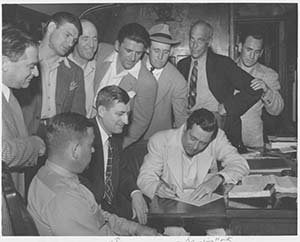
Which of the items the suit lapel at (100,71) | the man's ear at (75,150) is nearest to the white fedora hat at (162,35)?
the suit lapel at (100,71)

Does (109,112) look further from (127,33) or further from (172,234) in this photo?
(172,234)

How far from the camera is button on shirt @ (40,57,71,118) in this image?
1.18 metres

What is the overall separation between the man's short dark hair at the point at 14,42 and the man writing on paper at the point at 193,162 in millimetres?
406

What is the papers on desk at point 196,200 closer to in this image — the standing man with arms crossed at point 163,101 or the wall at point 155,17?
the standing man with arms crossed at point 163,101

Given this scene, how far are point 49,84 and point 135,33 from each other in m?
0.26

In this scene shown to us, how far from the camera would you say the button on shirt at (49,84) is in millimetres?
1176

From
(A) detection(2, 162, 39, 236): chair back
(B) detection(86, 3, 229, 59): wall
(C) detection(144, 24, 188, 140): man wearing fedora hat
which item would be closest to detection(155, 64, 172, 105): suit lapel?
(C) detection(144, 24, 188, 140): man wearing fedora hat

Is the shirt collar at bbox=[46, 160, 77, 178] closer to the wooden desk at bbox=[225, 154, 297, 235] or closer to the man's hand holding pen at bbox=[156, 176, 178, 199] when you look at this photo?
the man's hand holding pen at bbox=[156, 176, 178, 199]

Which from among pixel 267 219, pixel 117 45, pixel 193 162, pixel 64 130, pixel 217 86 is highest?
pixel 117 45

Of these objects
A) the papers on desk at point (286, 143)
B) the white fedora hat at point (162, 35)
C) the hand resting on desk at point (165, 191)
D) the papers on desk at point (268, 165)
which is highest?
the white fedora hat at point (162, 35)

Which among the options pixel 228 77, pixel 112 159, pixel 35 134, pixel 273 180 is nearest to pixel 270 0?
pixel 228 77

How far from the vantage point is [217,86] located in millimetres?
1240

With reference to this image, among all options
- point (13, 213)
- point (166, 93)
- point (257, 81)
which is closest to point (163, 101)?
point (166, 93)

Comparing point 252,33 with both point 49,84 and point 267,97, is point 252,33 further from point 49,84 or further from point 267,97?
point 49,84
